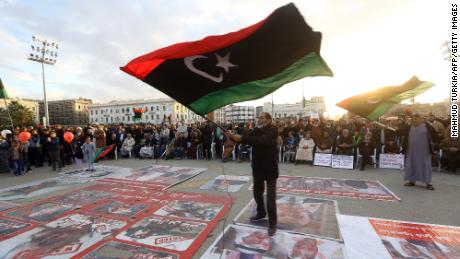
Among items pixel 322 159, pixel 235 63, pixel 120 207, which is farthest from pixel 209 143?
pixel 235 63

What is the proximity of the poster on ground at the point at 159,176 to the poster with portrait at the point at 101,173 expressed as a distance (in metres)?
0.42

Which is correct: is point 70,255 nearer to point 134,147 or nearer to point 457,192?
point 457,192

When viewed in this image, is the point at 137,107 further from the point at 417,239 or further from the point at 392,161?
the point at 417,239

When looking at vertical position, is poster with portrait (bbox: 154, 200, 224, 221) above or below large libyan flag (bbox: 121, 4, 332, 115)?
below

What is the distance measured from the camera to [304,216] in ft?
14.5

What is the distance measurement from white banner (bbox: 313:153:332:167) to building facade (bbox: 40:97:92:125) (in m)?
137

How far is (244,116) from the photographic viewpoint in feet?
434

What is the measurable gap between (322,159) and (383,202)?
14.6 feet

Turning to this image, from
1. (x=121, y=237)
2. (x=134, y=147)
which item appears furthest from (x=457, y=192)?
(x=134, y=147)

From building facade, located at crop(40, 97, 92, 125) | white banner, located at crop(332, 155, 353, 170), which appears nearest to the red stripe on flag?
white banner, located at crop(332, 155, 353, 170)

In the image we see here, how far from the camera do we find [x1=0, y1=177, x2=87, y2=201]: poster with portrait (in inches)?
242

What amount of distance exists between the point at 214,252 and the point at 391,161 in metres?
8.66

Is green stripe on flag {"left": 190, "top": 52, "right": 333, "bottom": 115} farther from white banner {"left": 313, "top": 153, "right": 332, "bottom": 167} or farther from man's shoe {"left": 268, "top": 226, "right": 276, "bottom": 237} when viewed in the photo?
white banner {"left": 313, "top": 153, "right": 332, "bottom": 167}

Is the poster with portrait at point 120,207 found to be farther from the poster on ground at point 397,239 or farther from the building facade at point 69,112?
the building facade at point 69,112
